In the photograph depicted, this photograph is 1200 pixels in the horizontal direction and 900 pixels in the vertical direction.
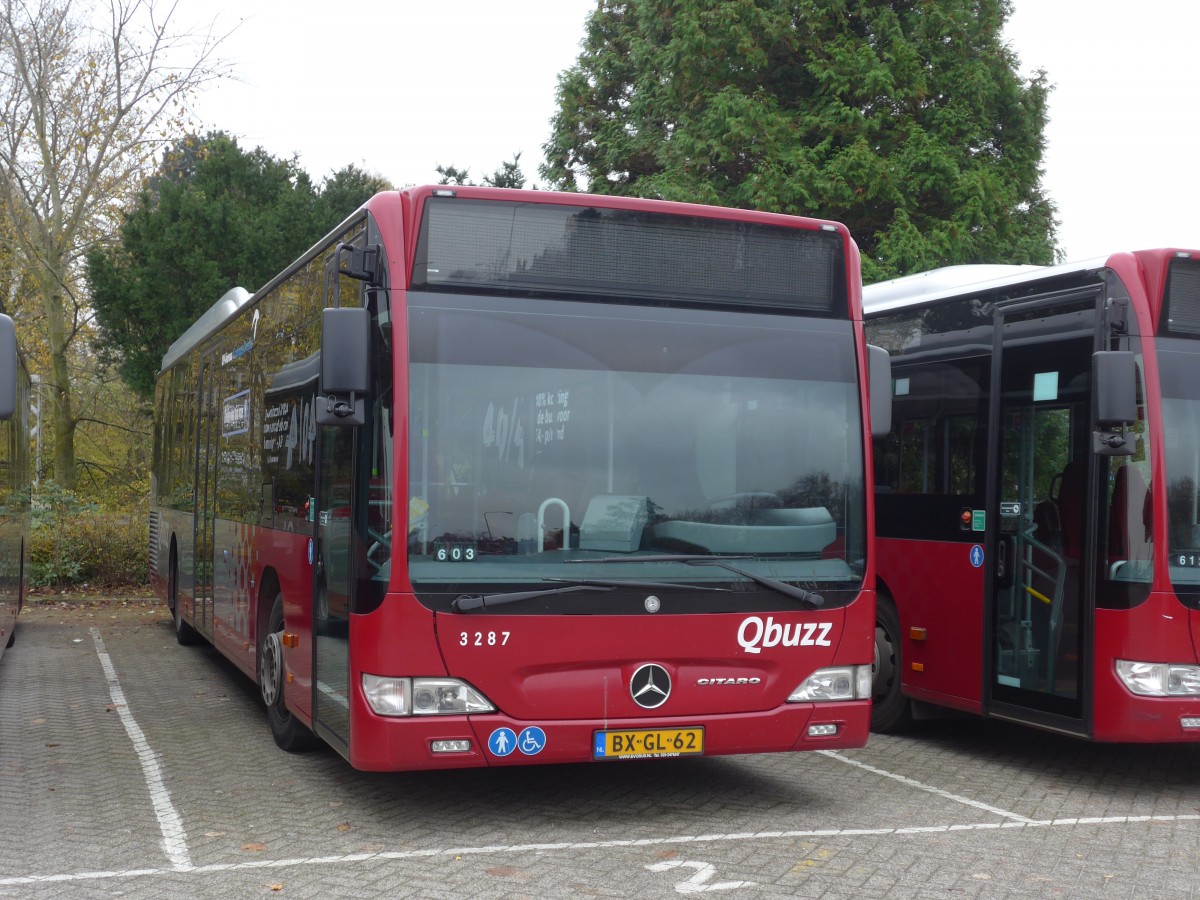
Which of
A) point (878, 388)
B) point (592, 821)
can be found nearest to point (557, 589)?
point (592, 821)

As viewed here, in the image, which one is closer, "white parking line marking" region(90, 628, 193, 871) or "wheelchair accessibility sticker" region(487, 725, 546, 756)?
"white parking line marking" region(90, 628, 193, 871)

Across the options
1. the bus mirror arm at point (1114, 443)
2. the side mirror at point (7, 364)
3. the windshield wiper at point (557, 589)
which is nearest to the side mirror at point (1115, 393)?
the bus mirror arm at point (1114, 443)

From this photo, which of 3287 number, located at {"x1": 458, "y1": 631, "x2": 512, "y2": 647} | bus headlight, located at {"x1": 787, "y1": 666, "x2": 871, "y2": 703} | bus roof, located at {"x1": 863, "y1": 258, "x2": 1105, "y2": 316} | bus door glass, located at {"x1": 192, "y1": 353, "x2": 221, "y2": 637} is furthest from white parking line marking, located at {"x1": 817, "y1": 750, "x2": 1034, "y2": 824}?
bus door glass, located at {"x1": 192, "y1": 353, "x2": 221, "y2": 637}

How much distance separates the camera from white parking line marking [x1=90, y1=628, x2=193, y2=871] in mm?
6141

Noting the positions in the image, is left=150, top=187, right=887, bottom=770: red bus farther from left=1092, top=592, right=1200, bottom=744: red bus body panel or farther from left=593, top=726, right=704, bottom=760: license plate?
left=1092, top=592, right=1200, bottom=744: red bus body panel

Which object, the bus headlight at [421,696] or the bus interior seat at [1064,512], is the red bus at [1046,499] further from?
the bus headlight at [421,696]

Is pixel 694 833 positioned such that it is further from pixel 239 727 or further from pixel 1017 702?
pixel 239 727

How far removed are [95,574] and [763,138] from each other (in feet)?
45.8

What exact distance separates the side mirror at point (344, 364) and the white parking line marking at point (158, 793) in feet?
6.67

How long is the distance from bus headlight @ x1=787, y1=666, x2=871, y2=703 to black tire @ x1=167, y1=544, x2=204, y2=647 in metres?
8.90

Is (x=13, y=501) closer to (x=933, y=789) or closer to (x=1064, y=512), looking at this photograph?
(x=933, y=789)

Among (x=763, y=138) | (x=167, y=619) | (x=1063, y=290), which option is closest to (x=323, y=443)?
(x=1063, y=290)

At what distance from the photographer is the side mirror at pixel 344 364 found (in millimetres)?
6238

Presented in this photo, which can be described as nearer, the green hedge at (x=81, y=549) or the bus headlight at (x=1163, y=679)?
the bus headlight at (x=1163, y=679)
